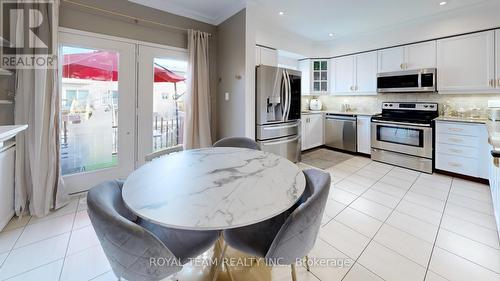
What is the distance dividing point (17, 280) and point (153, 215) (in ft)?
4.92

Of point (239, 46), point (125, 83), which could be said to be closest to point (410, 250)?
point (239, 46)

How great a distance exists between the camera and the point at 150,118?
10.3 feet

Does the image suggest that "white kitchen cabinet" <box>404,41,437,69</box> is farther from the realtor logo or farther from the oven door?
the realtor logo

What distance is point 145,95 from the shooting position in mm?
3064

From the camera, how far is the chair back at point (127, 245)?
0.80 metres

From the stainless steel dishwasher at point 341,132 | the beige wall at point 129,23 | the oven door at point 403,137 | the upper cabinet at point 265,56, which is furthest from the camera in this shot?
the stainless steel dishwasher at point 341,132

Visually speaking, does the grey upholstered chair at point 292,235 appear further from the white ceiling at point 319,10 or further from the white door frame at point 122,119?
the white ceiling at point 319,10

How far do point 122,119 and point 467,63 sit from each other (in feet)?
17.2

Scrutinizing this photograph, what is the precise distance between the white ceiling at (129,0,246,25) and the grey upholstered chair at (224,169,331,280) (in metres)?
3.00

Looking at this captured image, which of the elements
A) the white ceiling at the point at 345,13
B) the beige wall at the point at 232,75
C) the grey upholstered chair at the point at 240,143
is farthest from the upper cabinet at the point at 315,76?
the grey upholstered chair at the point at 240,143

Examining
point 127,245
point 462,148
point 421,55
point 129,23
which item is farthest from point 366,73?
point 127,245

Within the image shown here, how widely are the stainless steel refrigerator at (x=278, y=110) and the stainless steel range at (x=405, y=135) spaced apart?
5.24 feet

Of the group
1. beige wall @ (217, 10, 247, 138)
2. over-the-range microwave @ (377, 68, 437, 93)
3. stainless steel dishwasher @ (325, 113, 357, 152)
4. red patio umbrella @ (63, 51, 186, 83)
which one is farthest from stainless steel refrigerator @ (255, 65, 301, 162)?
red patio umbrella @ (63, 51, 186, 83)

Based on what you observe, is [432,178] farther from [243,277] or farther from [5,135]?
[5,135]
